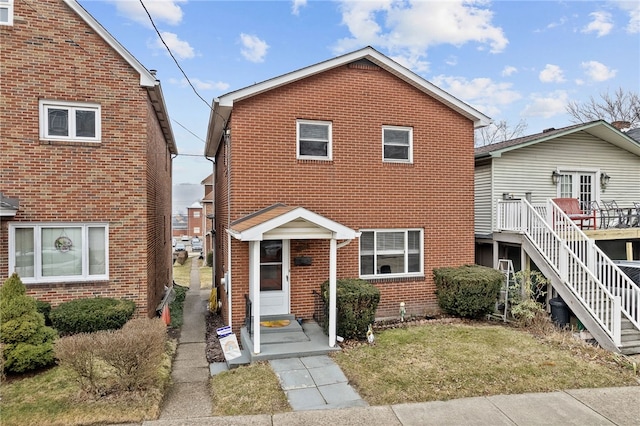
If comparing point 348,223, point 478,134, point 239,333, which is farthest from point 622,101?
point 239,333

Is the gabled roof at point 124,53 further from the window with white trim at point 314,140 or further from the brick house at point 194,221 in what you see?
the brick house at point 194,221

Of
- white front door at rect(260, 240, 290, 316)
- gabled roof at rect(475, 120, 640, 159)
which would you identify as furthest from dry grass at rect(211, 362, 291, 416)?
gabled roof at rect(475, 120, 640, 159)

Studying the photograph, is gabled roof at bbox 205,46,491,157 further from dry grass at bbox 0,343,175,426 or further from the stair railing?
dry grass at bbox 0,343,175,426

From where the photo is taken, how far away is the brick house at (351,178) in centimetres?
944

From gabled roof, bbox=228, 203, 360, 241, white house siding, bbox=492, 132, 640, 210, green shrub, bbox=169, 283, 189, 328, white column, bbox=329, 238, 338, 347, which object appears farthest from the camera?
white house siding, bbox=492, 132, 640, 210

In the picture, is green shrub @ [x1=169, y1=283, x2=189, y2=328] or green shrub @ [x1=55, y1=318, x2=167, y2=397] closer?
green shrub @ [x1=55, y1=318, x2=167, y2=397]

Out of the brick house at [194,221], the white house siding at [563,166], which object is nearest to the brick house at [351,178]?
the white house siding at [563,166]

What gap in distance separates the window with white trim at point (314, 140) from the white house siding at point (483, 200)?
6200 mm

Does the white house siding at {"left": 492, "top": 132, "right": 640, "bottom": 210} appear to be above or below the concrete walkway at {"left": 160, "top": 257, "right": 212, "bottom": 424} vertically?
above

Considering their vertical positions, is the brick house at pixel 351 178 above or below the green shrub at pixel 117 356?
above

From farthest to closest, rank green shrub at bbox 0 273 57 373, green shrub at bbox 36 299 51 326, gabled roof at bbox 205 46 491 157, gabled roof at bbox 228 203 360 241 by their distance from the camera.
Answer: gabled roof at bbox 205 46 491 157
green shrub at bbox 36 299 51 326
gabled roof at bbox 228 203 360 241
green shrub at bbox 0 273 57 373

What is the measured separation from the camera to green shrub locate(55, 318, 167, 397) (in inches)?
224

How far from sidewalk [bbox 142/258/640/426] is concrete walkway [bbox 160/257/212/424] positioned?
0.02 metres

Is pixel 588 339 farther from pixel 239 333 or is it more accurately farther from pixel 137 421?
pixel 137 421
